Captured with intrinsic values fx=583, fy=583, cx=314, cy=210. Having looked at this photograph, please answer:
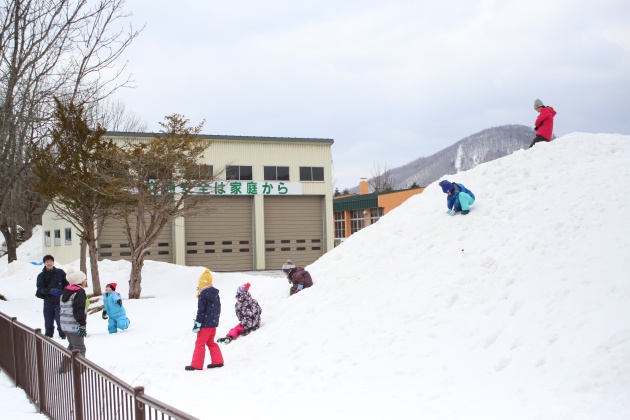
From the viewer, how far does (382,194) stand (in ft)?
129

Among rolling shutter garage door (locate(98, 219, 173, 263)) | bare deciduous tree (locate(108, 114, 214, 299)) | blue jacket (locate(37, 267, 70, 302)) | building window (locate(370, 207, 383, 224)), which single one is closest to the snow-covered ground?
A: blue jacket (locate(37, 267, 70, 302))

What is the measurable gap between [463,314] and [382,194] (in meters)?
31.0

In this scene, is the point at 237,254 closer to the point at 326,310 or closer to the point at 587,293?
the point at 326,310

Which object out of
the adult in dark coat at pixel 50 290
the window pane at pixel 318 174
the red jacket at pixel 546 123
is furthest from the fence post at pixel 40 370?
the window pane at pixel 318 174

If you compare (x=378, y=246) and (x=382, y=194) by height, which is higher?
(x=382, y=194)

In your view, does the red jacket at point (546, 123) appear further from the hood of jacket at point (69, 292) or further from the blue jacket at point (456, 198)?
the hood of jacket at point (69, 292)

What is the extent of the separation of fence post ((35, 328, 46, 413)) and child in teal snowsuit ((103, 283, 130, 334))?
20.2ft

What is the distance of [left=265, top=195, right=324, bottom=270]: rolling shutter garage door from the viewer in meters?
33.2

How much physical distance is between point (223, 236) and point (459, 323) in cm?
2510

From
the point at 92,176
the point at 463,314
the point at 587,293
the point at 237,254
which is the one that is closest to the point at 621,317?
the point at 587,293

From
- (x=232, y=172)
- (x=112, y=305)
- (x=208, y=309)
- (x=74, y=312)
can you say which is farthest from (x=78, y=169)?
(x=208, y=309)

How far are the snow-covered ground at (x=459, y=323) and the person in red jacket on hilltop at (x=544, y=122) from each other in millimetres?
732

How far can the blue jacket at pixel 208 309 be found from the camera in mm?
9258

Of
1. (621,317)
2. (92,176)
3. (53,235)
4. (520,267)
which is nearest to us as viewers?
(621,317)
